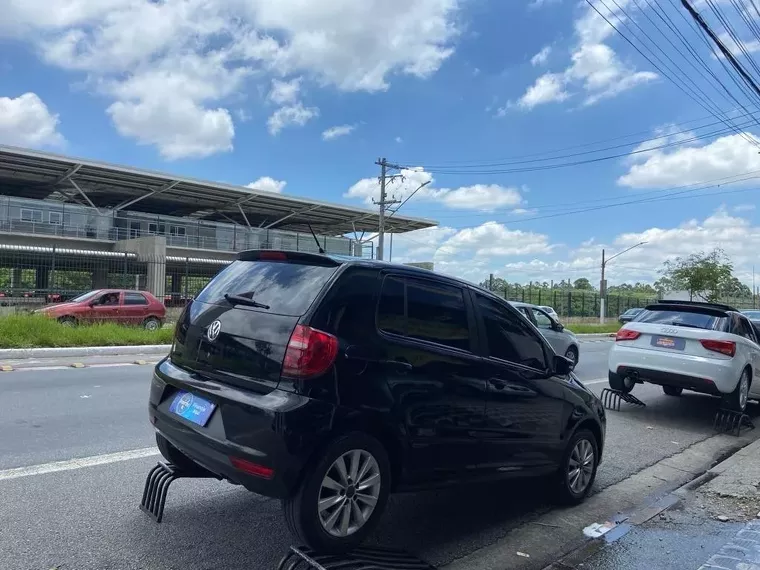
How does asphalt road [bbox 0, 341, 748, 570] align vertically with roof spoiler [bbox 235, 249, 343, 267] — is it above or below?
below

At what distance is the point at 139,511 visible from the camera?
419 cm

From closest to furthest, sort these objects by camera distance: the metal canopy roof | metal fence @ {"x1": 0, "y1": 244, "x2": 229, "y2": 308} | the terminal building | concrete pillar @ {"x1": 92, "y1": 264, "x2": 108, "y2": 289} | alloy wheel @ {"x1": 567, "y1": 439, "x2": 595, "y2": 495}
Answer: alloy wheel @ {"x1": 567, "y1": 439, "x2": 595, "y2": 495} → metal fence @ {"x1": 0, "y1": 244, "x2": 229, "y2": 308} → the terminal building → concrete pillar @ {"x1": 92, "y1": 264, "x2": 108, "y2": 289} → the metal canopy roof

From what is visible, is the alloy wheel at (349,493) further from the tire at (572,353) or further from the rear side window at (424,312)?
the tire at (572,353)

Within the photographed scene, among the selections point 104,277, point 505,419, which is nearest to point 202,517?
point 505,419

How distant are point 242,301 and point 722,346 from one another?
7101 millimetres

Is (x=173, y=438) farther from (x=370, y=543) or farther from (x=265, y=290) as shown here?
(x=370, y=543)

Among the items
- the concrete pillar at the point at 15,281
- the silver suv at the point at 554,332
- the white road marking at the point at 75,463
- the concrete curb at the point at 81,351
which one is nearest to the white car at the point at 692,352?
the silver suv at the point at 554,332

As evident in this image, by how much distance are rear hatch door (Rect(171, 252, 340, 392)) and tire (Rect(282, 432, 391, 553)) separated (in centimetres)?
53

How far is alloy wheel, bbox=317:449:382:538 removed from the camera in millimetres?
3262

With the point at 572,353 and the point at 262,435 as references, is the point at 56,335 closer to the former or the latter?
the point at 572,353

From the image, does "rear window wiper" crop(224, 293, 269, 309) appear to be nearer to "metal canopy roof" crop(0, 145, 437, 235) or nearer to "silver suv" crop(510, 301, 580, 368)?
"silver suv" crop(510, 301, 580, 368)

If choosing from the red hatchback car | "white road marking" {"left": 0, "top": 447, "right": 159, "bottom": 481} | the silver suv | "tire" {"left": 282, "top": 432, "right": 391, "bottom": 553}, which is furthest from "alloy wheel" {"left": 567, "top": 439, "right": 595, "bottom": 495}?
the red hatchback car

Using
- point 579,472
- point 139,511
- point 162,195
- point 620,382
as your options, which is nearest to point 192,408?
point 139,511

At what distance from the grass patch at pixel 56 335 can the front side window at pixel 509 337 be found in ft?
39.9
